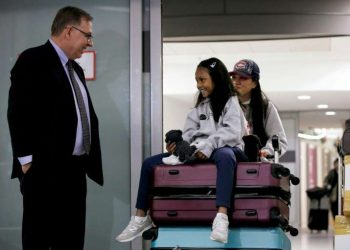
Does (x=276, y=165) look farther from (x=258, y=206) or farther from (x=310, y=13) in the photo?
(x=310, y=13)

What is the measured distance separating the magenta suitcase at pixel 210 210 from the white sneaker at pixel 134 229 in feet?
0.31

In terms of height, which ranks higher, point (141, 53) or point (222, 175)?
point (141, 53)

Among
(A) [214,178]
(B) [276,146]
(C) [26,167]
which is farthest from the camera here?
(B) [276,146]

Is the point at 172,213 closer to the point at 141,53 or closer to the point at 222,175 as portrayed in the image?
the point at 222,175

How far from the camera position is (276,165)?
11.8ft

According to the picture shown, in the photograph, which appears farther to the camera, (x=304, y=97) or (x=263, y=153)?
(x=304, y=97)

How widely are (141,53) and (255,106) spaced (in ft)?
3.19

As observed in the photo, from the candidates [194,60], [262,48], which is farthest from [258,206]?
[194,60]

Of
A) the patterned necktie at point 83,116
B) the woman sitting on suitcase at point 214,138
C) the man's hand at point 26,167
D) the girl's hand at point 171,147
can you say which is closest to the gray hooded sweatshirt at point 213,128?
the woman sitting on suitcase at point 214,138

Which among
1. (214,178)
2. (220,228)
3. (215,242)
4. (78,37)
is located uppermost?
(78,37)

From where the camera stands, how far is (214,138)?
3.80 m

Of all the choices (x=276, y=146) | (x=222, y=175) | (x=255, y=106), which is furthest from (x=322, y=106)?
(x=222, y=175)

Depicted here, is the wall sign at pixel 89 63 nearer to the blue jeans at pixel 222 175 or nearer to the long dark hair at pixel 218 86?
the long dark hair at pixel 218 86

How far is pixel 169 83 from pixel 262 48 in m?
2.09
